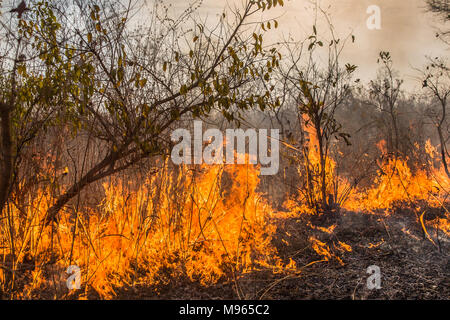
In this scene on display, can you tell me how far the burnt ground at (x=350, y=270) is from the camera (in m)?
3.31

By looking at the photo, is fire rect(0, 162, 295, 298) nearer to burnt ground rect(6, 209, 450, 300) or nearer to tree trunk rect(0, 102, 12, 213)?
burnt ground rect(6, 209, 450, 300)

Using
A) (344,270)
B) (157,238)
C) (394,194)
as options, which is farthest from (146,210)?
(394,194)

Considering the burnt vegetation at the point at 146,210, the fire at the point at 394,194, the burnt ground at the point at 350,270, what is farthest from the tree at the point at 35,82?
the fire at the point at 394,194

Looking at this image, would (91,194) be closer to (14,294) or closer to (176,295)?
(14,294)

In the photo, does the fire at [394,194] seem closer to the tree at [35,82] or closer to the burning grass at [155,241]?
the burning grass at [155,241]

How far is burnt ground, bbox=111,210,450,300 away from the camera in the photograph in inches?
130

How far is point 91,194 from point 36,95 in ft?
6.36

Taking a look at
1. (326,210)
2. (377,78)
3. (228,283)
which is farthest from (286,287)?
(377,78)

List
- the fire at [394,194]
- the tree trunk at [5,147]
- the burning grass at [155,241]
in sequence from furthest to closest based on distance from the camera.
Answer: the fire at [394,194] < the burning grass at [155,241] < the tree trunk at [5,147]

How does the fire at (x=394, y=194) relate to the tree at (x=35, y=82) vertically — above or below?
below

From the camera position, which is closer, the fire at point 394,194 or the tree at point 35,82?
the tree at point 35,82

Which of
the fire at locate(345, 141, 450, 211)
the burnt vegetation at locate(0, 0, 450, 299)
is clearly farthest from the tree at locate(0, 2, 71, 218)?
the fire at locate(345, 141, 450, 211)

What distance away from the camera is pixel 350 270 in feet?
12.4

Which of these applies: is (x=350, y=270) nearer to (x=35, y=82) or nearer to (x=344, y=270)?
(x=344, y=270)
